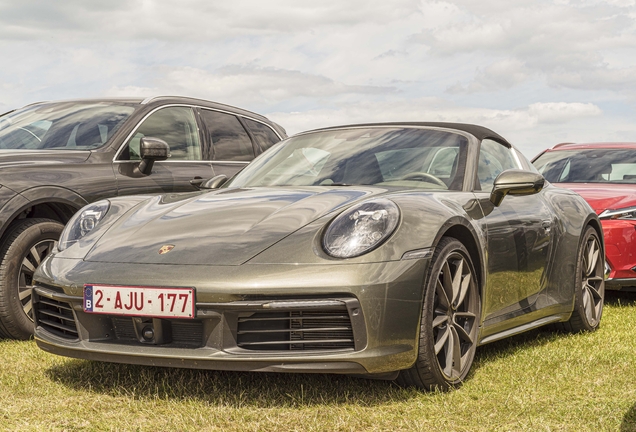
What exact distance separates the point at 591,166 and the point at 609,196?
138 cm

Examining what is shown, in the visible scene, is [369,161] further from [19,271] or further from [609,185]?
[609,185]

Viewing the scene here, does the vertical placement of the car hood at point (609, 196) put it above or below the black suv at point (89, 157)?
below

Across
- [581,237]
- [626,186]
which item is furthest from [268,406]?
[626,186]

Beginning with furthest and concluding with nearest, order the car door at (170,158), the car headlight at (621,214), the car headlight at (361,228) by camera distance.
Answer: the car headlight at (621,214), the car door at (170,158), the car headlight at (361,228)

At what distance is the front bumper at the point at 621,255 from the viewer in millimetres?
7324

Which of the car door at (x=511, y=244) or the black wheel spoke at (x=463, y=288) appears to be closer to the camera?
the black wheel spoke at (x=463, y=288)

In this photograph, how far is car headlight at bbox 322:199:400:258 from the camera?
3.84 m

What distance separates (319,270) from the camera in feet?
12.2

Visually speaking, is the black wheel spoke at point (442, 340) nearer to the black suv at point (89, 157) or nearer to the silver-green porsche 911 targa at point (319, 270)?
the silver-green porsche 911 targa at point (319, 270)

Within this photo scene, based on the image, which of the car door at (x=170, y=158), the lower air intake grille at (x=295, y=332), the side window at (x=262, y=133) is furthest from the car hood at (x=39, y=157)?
the lower air intake grille at (x=295, y=332)

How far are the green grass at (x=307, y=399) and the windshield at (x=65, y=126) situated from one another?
2149 millimetres

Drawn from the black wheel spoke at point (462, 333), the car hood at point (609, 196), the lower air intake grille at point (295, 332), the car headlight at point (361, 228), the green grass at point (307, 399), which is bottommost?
the car hood at point (609, 196)

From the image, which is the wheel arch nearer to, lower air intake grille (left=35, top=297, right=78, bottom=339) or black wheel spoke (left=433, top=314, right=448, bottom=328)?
black wheel spoke (left=433, top=314, right=448, bottom=328)

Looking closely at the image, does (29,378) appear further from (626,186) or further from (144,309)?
(626,186)
